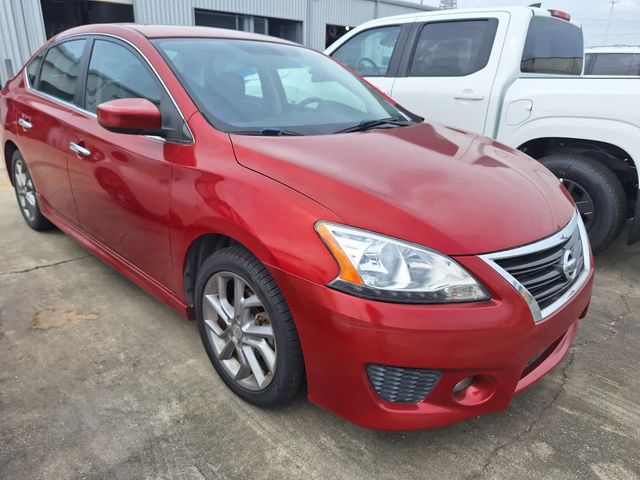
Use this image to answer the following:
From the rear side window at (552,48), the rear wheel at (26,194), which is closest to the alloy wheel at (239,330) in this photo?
the rear wheel at (26,194)

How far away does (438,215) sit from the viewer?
1.73 metres

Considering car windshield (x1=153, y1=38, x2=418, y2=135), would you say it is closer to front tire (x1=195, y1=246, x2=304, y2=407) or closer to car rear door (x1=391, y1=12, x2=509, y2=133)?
front tire (x1=195, y1=246, x2=304, y2=407)

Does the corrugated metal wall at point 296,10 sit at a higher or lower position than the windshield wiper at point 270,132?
higher

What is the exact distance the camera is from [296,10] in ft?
60.7

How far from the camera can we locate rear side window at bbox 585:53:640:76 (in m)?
7.48

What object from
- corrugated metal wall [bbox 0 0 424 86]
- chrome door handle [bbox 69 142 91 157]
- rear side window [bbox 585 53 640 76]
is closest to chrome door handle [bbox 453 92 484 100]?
chrome door handle [bbox 69 142 91 157]

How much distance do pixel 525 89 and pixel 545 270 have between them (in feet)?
8.18

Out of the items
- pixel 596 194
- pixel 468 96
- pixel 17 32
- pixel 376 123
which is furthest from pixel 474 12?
pixel 17 32

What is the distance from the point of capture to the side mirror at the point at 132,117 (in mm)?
2133

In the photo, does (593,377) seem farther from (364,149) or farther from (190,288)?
(190,288)

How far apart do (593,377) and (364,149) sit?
5.24 ft

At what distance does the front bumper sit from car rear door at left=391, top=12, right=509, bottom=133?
8.89ft

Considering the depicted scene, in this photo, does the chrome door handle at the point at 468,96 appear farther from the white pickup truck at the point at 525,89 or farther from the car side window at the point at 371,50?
the car side window at the point at 371,50

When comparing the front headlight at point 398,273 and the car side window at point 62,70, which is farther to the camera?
the car side window at point 62,70
